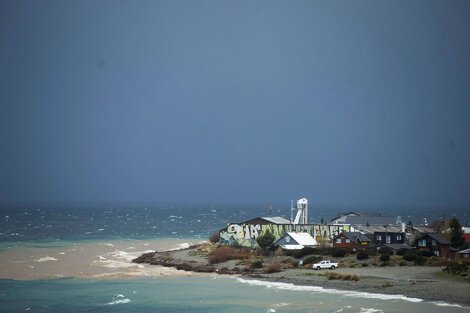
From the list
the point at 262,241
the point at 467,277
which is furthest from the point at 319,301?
the point at 262,241

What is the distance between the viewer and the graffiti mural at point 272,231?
282 feet

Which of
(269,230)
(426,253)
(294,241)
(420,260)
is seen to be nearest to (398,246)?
(426,253)

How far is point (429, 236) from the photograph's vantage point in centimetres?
7788

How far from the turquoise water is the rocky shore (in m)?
2.69

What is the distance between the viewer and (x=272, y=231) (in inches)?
3438

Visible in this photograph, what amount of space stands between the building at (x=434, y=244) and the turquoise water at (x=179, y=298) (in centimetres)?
2482

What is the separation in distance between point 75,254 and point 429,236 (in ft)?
148

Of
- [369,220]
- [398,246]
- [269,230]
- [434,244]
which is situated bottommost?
[398,246]

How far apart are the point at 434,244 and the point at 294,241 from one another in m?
16.1

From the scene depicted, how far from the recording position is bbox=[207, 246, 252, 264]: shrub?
76875mm

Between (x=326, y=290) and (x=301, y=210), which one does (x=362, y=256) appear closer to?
(x=326, y=290)

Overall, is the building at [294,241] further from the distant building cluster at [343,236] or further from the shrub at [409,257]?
the shrub at [409,257]

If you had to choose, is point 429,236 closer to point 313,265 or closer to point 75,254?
point 313,265

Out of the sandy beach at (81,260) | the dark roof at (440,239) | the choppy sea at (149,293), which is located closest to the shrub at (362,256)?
the dark roof at (440,239)
